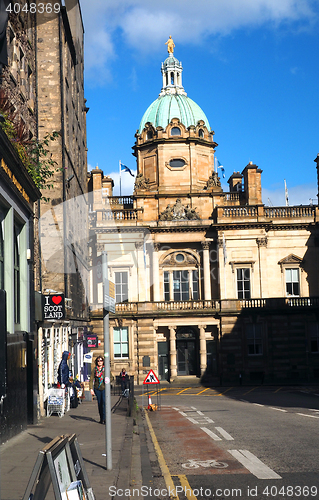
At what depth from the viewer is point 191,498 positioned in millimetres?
8984

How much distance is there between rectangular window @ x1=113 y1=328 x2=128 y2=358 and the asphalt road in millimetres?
25849

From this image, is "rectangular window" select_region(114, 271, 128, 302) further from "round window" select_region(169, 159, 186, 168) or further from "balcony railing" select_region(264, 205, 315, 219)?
"balcony railing" select_region(264, 205, 315, 219)

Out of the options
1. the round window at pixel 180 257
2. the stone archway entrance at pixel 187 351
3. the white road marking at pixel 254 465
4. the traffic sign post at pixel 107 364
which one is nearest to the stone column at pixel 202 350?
the stone archway entrance at pixel 187 351

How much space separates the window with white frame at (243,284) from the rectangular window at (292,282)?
3.63m

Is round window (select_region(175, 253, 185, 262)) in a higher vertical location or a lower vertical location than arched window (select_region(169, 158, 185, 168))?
lower

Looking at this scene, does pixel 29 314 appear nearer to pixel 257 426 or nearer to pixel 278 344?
pixel 257 426

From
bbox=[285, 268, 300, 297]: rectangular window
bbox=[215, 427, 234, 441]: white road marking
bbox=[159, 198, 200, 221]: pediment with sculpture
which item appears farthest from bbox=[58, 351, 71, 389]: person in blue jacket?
bbox=[285, 268, 300, 297]: rectangular window

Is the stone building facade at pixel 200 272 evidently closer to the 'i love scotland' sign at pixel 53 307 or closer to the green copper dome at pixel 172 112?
the green copper dome at pixel 172 112

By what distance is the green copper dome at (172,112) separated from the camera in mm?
55875

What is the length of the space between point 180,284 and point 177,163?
11.5m

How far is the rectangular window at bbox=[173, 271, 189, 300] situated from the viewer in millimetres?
51281

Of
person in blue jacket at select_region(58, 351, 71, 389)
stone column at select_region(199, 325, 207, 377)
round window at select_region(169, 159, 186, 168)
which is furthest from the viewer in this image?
round window at select_region(169, 159, 186, 168)

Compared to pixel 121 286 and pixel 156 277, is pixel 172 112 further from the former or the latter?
pixel 121 286

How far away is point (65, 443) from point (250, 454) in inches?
279
